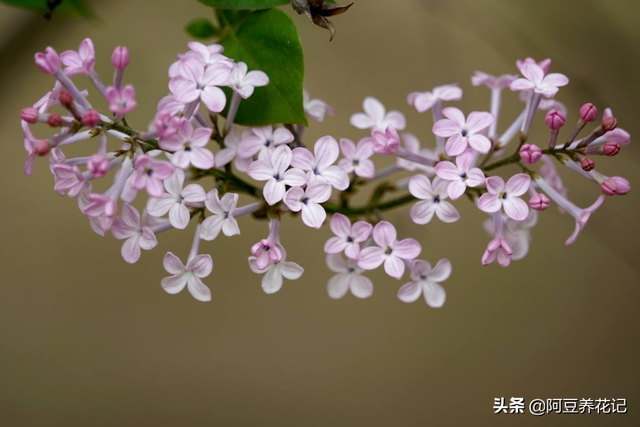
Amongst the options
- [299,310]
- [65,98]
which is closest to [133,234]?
[65,98]

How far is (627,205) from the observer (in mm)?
1770

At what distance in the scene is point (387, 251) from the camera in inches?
26.7

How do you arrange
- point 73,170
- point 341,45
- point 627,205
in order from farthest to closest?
point 341,45
point 627,205
point 73,170

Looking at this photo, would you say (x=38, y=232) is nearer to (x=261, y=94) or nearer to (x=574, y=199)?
(x=261, y=94)

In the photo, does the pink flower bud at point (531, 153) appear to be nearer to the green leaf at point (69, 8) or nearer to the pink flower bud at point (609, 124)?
the pink flower bud at point (609, 124)

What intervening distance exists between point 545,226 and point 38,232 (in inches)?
66.0

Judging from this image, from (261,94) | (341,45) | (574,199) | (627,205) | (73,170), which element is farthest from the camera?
(341,45)

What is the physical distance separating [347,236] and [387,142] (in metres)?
0.12

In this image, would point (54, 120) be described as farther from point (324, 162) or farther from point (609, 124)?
point (609, 124)

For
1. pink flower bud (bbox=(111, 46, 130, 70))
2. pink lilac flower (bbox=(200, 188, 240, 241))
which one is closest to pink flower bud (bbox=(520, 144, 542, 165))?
pink lilac flower (bbox=(200, 188, 240, 241))

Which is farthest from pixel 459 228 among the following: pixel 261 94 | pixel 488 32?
pixel 261 94

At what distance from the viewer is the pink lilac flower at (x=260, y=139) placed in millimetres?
679

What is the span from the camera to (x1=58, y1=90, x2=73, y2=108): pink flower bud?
1.81 feet

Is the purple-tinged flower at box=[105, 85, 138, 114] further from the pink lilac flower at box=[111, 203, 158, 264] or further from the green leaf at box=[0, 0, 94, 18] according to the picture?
the green leaf at box=[0, 0, 94, 18]
